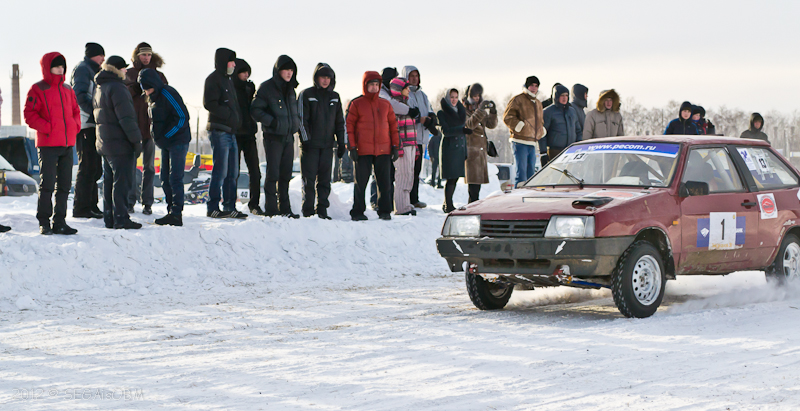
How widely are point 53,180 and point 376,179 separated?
4.56m

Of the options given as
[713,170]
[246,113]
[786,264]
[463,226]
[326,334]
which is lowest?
[326,334]

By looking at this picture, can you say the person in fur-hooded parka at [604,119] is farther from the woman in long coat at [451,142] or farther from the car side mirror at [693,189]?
the car side mirror at [693,189]

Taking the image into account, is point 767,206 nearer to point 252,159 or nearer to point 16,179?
point 252,159

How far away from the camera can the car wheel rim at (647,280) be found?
21.8 feet

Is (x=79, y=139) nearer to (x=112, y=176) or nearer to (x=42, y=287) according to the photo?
(x=112, y=176)

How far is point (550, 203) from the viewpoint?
6812 millimetres

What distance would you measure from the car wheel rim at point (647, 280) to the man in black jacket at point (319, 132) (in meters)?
5.94

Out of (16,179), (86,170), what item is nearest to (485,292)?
(86,170)

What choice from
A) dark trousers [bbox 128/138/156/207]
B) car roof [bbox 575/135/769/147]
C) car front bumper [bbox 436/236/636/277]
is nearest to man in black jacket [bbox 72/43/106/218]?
dark trousers [bbox 128/138/156/207]

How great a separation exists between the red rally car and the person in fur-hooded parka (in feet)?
18.9

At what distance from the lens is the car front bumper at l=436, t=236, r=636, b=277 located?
21.0ft

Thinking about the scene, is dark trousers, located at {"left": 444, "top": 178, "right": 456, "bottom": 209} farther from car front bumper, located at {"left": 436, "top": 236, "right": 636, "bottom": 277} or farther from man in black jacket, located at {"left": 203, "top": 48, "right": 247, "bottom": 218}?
car front bumper, located at {"left": 436, "top": 236, "right": 636, "bottom": 277}

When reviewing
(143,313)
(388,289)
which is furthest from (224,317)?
(388,289)

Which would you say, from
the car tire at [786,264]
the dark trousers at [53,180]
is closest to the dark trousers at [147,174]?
the dark trousers at [53,180]
